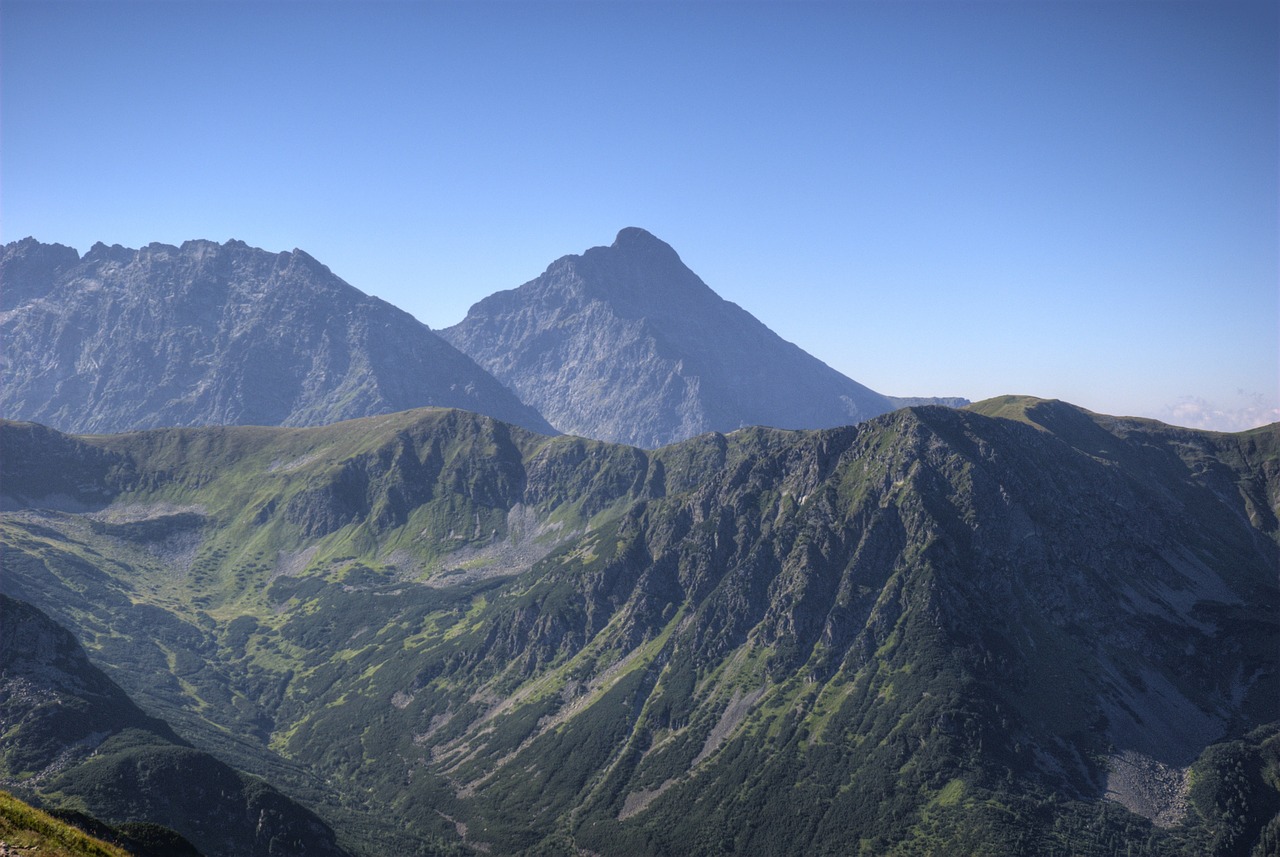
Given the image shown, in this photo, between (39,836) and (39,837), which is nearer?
(39,837)

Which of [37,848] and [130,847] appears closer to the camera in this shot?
[37,848]

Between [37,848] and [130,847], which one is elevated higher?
[37,848]
